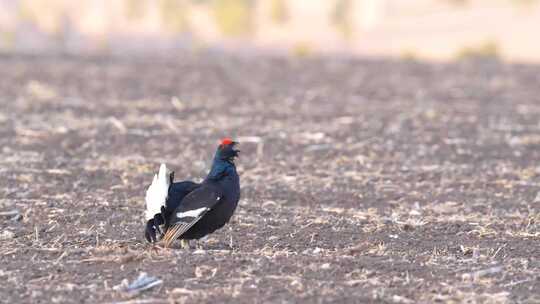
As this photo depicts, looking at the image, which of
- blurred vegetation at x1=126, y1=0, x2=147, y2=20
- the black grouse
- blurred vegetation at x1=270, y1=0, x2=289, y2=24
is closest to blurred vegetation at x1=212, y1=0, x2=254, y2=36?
blurred vegetation at x1=270, y1=0, x2=289, y2=24

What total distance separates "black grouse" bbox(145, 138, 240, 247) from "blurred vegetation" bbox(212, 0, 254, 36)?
49.3 metres

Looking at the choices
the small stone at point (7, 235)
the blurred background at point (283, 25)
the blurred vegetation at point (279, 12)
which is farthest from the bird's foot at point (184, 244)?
the blurred vegetation at point (279, 12)

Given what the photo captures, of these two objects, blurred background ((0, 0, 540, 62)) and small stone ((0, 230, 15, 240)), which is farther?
blurred background ((0, 0, 540, 62))

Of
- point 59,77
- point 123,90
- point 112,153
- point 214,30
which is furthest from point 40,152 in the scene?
point 214,30

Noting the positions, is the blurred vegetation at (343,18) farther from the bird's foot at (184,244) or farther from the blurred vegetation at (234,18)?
the bird's foot at (184,244)

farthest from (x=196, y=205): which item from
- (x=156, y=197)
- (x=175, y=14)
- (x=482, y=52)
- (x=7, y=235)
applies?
(x=175, y=14)

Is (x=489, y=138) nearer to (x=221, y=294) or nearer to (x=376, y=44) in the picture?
(x=221, y=294)

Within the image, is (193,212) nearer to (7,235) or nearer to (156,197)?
(156,197)

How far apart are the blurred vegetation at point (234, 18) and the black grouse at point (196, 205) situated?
4928 centimetres

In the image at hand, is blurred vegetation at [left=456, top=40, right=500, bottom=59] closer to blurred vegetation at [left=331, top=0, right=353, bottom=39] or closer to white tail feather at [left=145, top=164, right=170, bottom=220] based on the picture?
blurred vegetation at [left=331, top=0, right=353, bottom=39]

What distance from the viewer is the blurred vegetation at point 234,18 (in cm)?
5772

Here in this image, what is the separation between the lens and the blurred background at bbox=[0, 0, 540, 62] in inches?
2034

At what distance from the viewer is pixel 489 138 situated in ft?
56.6

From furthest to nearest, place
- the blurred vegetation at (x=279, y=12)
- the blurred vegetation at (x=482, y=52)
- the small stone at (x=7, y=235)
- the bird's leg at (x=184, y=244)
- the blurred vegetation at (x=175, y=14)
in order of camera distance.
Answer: the blurred vegetation at (x=279, y=12)
the blurred vegetation at (x=175, y=14)
the blurred vegetation at (x=482, y=52)
the small stone at (x=7, y=235)
the bird's leg at (x=184, y=244)
